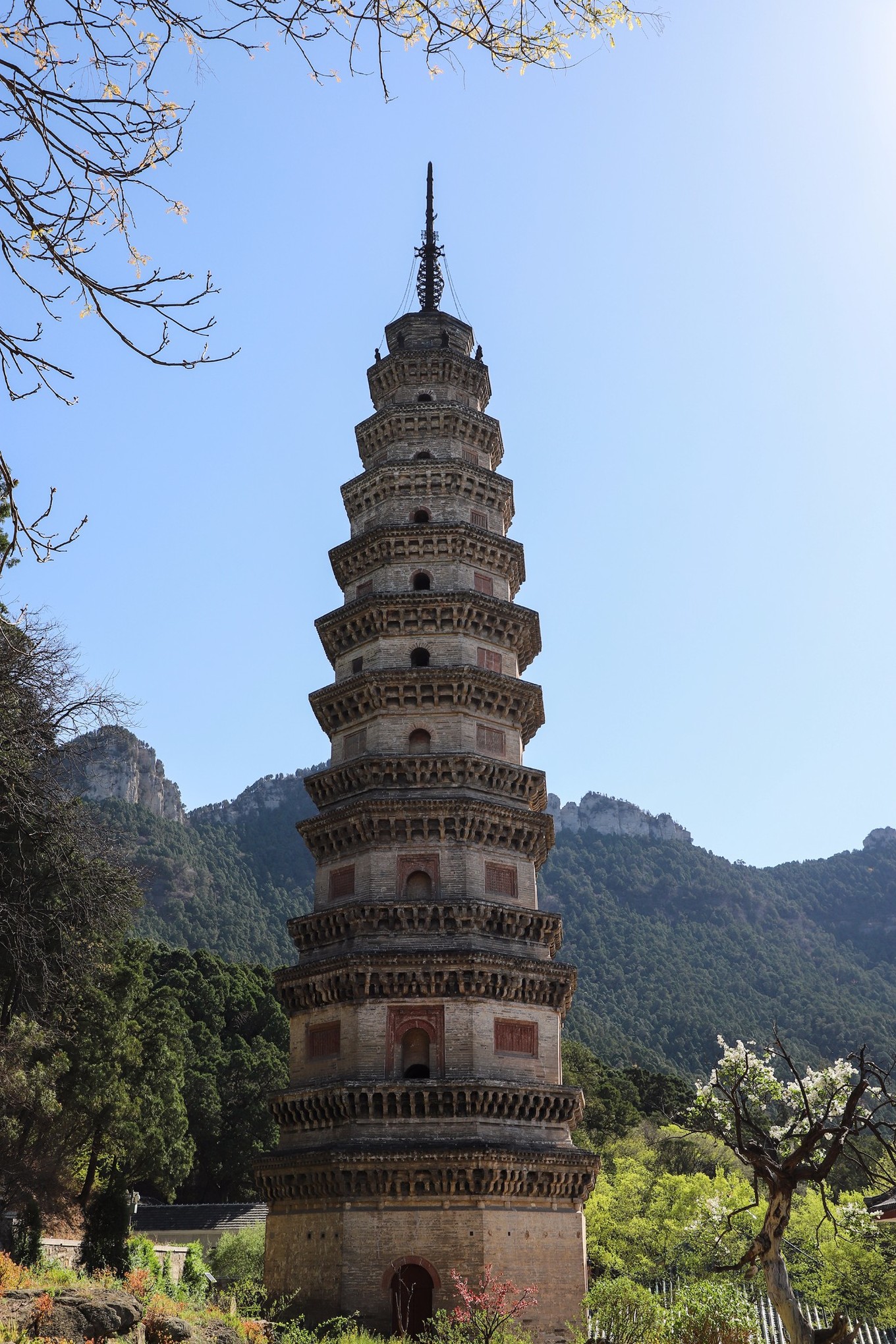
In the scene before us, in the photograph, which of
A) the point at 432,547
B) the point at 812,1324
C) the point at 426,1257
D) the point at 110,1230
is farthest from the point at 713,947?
the point at 110,1230

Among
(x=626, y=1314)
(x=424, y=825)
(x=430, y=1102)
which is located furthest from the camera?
(x=424, y=825)

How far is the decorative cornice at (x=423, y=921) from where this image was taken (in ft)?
82.4

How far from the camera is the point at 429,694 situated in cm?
2800

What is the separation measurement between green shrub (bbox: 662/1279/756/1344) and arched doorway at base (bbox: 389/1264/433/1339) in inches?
316

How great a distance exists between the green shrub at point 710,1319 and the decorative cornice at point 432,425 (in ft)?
78.5

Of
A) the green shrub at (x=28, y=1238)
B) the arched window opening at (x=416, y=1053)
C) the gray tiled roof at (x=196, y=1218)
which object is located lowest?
the gray tiled roof at (x=196, y=1218)

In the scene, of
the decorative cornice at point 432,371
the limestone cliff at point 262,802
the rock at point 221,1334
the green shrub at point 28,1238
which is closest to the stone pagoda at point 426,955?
the decorative cornice at point 432,371

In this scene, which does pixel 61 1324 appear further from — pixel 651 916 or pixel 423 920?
pixel 651 916

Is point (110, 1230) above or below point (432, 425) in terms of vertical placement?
below

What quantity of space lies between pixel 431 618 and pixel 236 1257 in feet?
74.1

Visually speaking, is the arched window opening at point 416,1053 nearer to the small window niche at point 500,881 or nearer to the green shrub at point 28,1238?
the small window niche at point 500,881

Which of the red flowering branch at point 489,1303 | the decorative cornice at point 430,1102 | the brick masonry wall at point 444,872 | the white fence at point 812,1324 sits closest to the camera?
the red flowering branch at point 489,1303

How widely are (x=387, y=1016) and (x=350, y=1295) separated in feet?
17.4

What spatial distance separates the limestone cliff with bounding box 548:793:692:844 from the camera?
15800 centimetres
